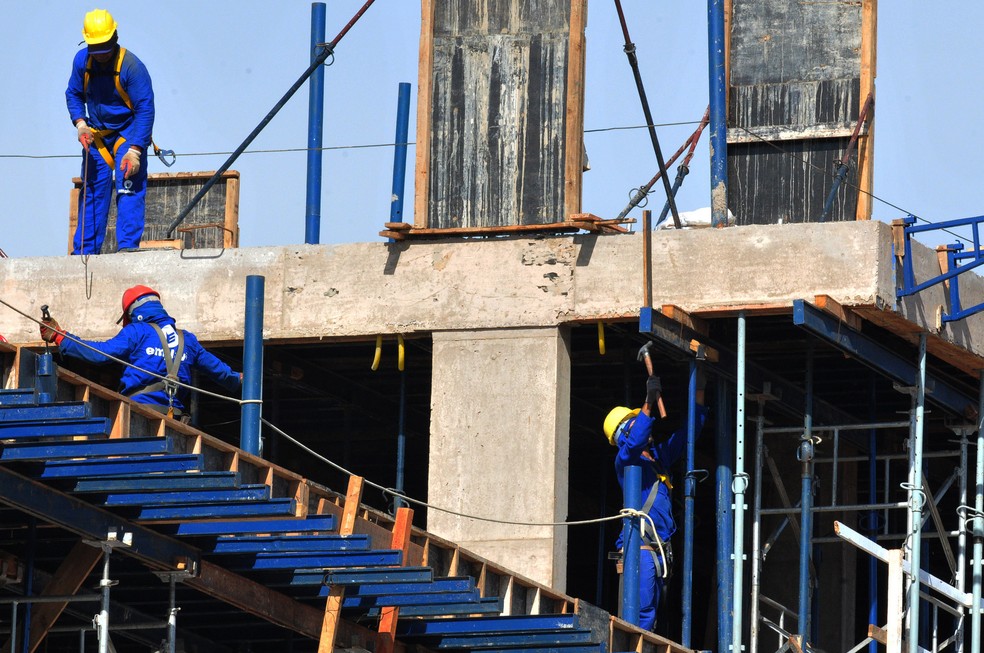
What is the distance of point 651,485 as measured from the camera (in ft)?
68.7

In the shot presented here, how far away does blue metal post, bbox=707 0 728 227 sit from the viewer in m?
21.8

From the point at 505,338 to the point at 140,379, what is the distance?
4.12 metres

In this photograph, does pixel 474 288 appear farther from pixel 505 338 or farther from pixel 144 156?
pixel 144 156

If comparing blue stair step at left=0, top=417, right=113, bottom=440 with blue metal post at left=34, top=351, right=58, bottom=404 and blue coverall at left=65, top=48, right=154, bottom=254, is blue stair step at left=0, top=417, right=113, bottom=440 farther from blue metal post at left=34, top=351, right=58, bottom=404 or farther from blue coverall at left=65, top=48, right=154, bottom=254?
blue coverall at left=65, top=48, right=154, bottom=254

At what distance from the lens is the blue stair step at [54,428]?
14.8 metres

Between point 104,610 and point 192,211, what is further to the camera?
point 192,211

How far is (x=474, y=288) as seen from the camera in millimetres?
21703

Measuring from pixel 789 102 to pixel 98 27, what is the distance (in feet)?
21.9

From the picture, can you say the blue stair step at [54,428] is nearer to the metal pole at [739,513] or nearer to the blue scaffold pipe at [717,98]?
the metal pole at [739,513]

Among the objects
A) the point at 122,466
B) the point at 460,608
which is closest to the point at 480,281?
the point at 460,608

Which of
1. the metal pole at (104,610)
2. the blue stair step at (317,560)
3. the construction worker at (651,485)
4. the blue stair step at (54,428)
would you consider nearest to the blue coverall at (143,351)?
the blue stair step at (317,560)

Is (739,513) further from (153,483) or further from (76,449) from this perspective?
(76,449)

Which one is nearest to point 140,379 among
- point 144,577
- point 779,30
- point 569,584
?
point 144,577

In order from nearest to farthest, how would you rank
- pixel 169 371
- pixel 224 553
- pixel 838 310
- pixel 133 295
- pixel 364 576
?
pixel 224 553, pixel 364 576, pixel 169 371, pixel 133 295, pixel 838 310
